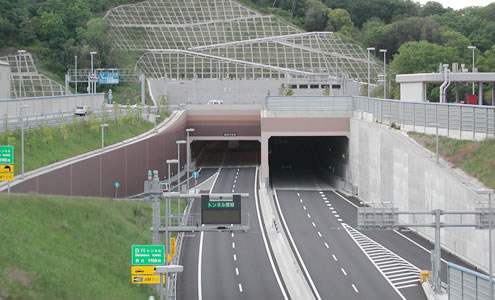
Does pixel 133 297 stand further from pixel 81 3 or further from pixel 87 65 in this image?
pixel 81 3

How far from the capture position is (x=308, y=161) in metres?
101

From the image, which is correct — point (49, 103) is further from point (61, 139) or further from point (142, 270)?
point (142, 270)

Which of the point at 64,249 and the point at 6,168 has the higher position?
the point at 6,168

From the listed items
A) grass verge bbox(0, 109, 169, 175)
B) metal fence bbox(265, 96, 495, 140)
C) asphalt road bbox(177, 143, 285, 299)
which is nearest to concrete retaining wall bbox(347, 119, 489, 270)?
metal fence bbox(265, 96, 495, 140)

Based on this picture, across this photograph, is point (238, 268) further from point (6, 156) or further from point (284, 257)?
point (6, 156)

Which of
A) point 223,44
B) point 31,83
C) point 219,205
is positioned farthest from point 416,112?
point 223,44

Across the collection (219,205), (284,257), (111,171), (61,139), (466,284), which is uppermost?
(61,139)

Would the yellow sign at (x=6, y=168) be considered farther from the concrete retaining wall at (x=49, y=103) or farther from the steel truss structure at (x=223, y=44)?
the steel truss structure at (x=223, y=44)

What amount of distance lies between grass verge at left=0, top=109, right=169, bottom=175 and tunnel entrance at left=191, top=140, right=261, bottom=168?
80.0 feet

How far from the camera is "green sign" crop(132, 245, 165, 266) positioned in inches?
1214

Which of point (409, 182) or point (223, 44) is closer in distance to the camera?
point (409, 182)

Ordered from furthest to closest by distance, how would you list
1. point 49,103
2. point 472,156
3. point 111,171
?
point 49,103 → point 111,171 → point 472,156

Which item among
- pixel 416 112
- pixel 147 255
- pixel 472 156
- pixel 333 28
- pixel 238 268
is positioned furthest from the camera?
pixel 333 28

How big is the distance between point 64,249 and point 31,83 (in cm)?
8118
